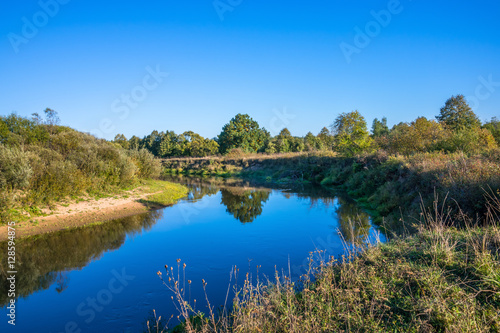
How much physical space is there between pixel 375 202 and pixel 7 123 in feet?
81.2

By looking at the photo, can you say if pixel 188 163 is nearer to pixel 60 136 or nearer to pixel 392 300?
pixel 60 136

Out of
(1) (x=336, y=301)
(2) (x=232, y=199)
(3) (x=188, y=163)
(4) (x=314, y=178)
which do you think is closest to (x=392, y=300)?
(1) (x=336, y=301)

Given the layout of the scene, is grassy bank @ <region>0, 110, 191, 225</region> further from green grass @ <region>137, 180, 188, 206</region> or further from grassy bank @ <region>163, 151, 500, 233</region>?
grassy bank @ <region>163, 151, 500, 233</region>

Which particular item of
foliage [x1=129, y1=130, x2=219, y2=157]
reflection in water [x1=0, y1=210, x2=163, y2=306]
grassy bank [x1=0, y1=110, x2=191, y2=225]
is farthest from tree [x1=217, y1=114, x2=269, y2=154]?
reflection in water [x1=0, y1=210, x2=163, y2=306]

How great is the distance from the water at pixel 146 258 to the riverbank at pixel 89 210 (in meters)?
0.78

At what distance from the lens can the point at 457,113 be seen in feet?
116

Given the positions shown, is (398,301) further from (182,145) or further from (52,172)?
(182,145)

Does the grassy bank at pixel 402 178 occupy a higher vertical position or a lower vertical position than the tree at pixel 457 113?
lower

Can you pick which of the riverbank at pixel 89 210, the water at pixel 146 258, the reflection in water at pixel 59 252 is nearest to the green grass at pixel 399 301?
the water at pixel 146 258

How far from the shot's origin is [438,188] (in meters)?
11.1

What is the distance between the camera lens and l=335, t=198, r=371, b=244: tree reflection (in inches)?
469

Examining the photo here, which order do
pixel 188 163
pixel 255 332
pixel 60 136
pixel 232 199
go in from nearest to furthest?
1. pixel 255 332
2. pixel 60 136
3. pixel 232 199
4. pixel 188 163

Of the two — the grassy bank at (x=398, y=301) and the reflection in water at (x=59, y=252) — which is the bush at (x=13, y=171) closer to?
the reflection in water at (x=59, y=252)

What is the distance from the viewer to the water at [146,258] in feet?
22.3
